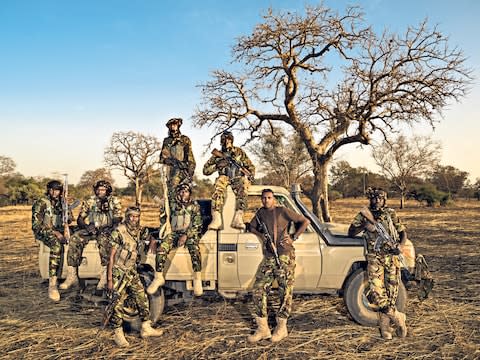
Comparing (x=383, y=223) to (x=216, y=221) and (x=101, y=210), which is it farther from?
(x=101, y=210)

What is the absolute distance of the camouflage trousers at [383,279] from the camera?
4844 mm

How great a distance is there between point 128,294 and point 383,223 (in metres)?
3.26

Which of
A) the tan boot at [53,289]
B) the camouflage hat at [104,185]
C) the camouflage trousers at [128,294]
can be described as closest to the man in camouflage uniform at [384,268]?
the camouflage trousers at [128,294]

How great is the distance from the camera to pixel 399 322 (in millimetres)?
4914

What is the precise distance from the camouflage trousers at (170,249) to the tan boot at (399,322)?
248 cm

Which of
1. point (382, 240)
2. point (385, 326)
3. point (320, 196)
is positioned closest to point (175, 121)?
point (382, 240)

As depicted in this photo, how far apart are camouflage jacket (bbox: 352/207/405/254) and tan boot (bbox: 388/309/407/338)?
0.80 meters

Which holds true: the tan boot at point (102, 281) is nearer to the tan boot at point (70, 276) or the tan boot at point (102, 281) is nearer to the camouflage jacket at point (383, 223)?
the tan boot at point (70, 276)

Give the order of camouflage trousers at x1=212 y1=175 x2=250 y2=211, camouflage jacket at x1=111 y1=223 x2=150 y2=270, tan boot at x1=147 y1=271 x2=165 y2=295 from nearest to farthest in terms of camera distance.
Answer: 1. camouflage jacket at x1=111 y1=223 x2=150 y2=270
2. tan boot at x1=147 y1=271 x2=165 y2=295
3. camouflage trousers at x1=212 y1=175 x2=250 y2=211

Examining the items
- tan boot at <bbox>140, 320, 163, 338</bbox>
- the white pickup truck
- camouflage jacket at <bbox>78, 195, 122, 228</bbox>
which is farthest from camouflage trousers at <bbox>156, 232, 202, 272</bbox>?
camouflage jacket at <bbox>78, 195, 122, 228</bbox>

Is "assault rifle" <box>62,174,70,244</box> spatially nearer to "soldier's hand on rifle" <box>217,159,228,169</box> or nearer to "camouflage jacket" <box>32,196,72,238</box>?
"camouflage jacket" <box>32,196,72,238</box>

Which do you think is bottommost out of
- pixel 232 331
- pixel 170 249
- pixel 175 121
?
pixel 232 331

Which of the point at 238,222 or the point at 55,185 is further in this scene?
the point at 55,185

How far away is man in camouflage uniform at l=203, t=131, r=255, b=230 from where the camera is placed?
5.50m
